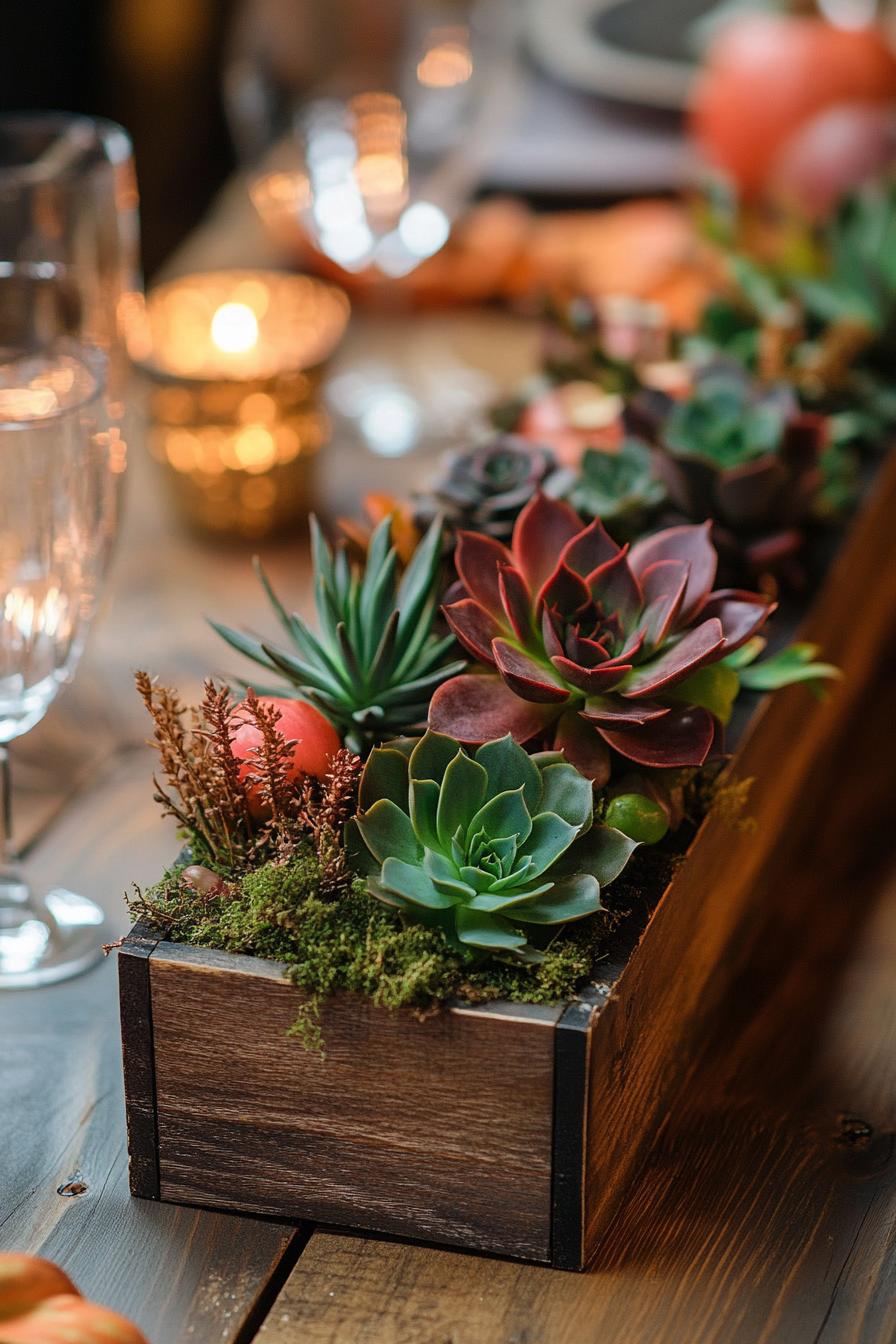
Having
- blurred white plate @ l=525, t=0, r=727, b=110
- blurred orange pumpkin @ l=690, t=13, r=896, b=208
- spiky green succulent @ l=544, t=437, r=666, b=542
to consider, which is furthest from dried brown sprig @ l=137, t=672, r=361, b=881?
blurred white plate @ l=525, t=0, r=727, b=110

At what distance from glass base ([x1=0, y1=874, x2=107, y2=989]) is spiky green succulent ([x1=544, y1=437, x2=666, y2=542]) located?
1.03 ft

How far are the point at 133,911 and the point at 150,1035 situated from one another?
5cm

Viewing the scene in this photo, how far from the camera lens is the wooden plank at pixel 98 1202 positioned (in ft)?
1.81

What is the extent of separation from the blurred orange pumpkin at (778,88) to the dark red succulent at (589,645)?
1.00 m

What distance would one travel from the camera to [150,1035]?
57cm

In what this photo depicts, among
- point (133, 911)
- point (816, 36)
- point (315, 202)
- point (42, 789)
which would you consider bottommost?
point (42, 789)

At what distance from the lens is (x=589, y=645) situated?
59 centimetres

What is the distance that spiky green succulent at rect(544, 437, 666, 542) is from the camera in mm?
772

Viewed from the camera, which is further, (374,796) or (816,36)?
(816,36)

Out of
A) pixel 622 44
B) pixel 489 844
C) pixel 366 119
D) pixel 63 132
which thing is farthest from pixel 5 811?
pixel 622 44

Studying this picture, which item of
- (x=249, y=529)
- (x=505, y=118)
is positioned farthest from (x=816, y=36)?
(x=249, y=529)

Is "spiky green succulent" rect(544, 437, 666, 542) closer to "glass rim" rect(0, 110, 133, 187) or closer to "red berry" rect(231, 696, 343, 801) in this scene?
"red berry" rect(231, 696, 343, 801)

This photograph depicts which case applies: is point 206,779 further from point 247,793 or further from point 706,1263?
point 706,1263

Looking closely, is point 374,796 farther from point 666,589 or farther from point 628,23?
point 628,23
